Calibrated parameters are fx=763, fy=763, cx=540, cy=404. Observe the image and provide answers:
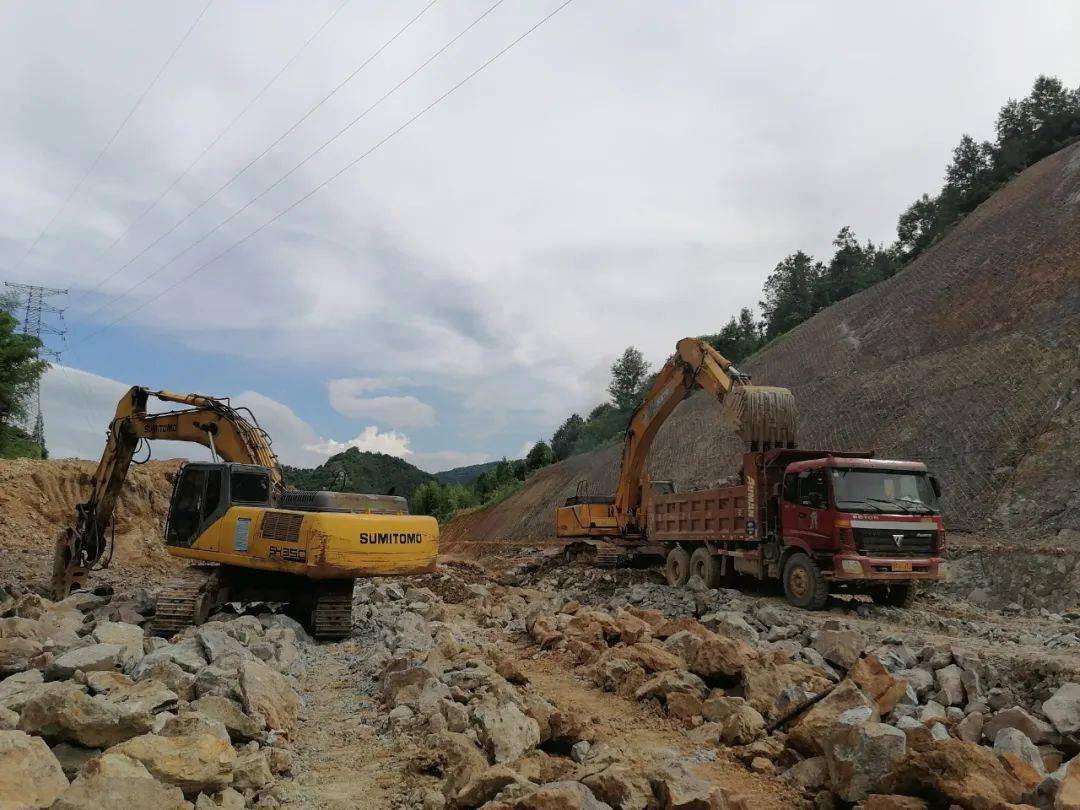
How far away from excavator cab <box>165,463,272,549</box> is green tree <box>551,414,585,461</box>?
5935cm

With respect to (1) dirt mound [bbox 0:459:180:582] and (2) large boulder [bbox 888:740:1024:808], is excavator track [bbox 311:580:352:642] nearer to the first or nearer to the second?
(2) large boulder [bbox 888:740:1024:808]

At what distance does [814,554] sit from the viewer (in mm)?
12289

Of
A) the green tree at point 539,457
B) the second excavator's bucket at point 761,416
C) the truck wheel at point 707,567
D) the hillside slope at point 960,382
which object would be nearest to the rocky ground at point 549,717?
the second excavator's bucket at point 761,416

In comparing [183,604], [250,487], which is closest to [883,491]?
[250,487]

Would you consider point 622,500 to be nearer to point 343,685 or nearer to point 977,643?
point 977,643

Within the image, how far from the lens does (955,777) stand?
161 inches

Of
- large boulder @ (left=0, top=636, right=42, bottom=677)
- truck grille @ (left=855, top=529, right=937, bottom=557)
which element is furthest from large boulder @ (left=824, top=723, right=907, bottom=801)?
truck grille @ (left=855, top=529, right=937, bottom=557)

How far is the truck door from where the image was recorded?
12.1m

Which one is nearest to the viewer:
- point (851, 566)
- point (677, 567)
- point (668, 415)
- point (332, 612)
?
point (332, 612)

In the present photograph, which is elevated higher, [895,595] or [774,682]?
[895,595]

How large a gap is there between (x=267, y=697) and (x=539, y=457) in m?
53.0

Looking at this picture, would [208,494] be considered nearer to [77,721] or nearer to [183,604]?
[183,604]

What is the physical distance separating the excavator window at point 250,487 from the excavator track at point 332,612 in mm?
1749

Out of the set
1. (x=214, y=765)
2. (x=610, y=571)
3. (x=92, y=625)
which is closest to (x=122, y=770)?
(x=214, y=765)
